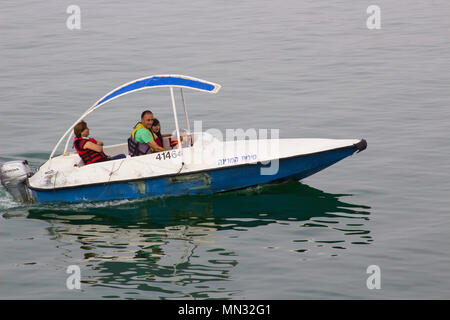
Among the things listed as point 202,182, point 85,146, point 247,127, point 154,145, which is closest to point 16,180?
point 85,146

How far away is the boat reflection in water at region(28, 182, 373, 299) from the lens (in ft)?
44.1

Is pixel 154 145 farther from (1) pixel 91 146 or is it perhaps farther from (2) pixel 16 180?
(2) pixel 16 180

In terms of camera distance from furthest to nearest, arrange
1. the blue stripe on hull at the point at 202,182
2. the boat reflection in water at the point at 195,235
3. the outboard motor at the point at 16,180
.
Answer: the outboard motor at the point at 16,180 → the blue stripe on hull at the point at 202,182 → the boat reflection in water at the point at 195,235

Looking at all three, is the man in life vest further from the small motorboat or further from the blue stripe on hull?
the blue stripe on hull

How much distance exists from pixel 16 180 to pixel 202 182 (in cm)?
412

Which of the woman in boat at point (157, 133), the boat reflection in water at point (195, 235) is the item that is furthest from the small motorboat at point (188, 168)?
the woman in boat at point (157, 133)

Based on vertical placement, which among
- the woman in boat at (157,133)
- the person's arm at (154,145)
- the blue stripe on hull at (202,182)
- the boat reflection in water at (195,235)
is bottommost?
the boat reflection in water at (195,235)

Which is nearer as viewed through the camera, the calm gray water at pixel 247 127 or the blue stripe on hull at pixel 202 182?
the calm gray water at pixel 247 127

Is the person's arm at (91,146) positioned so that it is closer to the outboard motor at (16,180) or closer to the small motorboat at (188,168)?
the small motorboat at (188,168)

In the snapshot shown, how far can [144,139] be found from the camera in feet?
54.3

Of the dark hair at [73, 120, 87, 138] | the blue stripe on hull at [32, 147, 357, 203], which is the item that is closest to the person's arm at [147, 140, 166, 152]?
the blue stripe on hull at [32, 147, 357, 203]

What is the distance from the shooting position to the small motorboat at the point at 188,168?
637 inches

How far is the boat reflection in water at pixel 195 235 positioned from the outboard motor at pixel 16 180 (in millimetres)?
464
